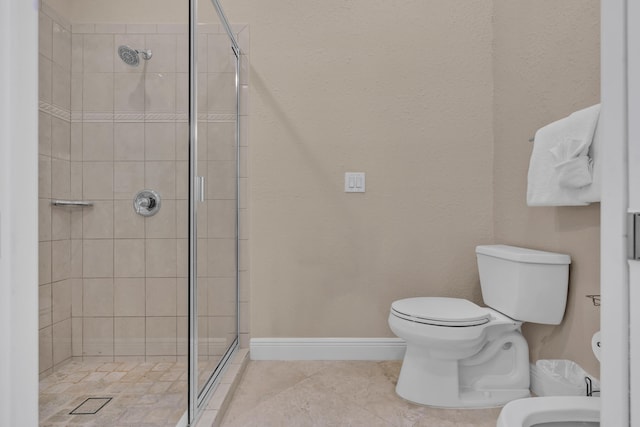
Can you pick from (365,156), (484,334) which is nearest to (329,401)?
(484,334)

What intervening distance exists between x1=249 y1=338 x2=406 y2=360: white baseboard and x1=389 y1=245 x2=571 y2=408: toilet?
388 mm

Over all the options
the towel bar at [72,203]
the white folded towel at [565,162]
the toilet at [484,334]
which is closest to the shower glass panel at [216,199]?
the towel bar at [72,203]

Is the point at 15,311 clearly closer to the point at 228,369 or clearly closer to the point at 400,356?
the point at 228,369

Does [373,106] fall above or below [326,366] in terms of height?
→ above

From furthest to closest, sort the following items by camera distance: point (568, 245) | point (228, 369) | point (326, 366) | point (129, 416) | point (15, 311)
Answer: point (326, 366), point (228, 369), point (568, 245), point (129, 416), point (15, 311)

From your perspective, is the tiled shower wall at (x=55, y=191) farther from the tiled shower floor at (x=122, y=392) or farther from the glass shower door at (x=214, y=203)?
the glass shower door at (x=214, y=203)

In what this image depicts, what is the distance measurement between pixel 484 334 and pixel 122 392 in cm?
143

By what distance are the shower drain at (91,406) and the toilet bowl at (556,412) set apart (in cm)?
119

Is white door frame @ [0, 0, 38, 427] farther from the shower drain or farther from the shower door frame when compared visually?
the shower door frame

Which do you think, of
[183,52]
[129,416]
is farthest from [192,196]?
[129,416]

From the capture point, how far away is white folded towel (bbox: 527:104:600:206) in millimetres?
1300

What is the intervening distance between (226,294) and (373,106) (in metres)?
1.31

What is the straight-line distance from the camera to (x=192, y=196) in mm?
1399
